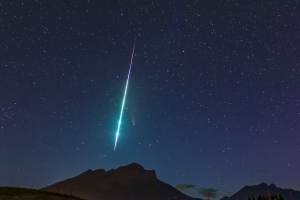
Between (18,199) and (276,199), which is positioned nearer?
(18,199)

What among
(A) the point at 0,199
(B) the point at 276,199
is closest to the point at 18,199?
(A) the point at 0,199

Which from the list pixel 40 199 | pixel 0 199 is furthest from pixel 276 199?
pixel 0 199

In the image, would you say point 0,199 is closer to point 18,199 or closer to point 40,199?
point 18,199

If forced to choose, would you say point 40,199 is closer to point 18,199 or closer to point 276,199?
point 18,199

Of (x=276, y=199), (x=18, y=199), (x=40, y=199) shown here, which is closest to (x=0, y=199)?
(x=18, y=199)

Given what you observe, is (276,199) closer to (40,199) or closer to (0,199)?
(40,199)

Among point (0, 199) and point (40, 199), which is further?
point (40, 199)

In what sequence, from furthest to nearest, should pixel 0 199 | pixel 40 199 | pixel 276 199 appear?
pixel 276 199 → pixel 40 199 → pixel 0 199

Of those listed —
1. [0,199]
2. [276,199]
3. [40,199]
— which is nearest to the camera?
[0,199]
